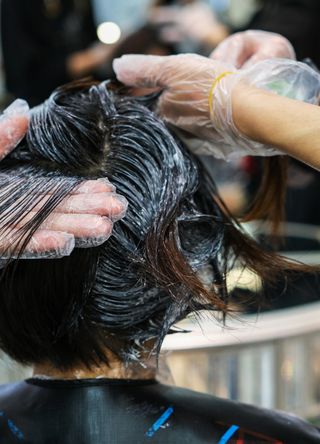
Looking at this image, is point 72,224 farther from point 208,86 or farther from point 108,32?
point 108,32

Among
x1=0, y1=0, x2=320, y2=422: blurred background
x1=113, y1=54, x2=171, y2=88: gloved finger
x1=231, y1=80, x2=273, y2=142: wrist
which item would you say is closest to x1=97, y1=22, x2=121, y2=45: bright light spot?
x1=0, y1=0, x2=320, y2=422: blurred background

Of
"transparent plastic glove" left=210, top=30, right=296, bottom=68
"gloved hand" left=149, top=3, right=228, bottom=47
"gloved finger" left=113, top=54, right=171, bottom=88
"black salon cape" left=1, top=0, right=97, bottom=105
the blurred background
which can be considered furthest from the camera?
"black salon cape" left=1, top=0, right=97, bottom=105

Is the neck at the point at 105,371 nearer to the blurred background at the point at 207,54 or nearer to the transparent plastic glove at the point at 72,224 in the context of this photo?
the transparent plastic glove at the point at 72,224

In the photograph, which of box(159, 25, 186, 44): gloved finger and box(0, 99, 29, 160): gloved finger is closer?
box(0, 99, 29, 160): gloved finger

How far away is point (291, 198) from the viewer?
100 inches

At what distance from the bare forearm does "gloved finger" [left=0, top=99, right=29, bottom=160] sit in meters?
0.24

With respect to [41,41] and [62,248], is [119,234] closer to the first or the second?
[62,248]

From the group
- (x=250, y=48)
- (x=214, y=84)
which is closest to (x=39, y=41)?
(x=250, y=48)

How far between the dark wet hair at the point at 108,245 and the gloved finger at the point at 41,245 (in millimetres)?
13

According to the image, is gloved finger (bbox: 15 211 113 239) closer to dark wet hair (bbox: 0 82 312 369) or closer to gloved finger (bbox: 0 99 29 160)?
dark wet hair (bbox: 0 82 312 369)

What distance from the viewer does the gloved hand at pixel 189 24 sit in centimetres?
246

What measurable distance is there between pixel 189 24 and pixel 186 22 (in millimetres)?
15

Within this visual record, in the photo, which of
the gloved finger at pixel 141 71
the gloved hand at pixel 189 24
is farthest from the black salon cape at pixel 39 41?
the gloved finger at pixel 141 71

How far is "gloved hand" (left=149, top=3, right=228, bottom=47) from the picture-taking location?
8.06 ft
